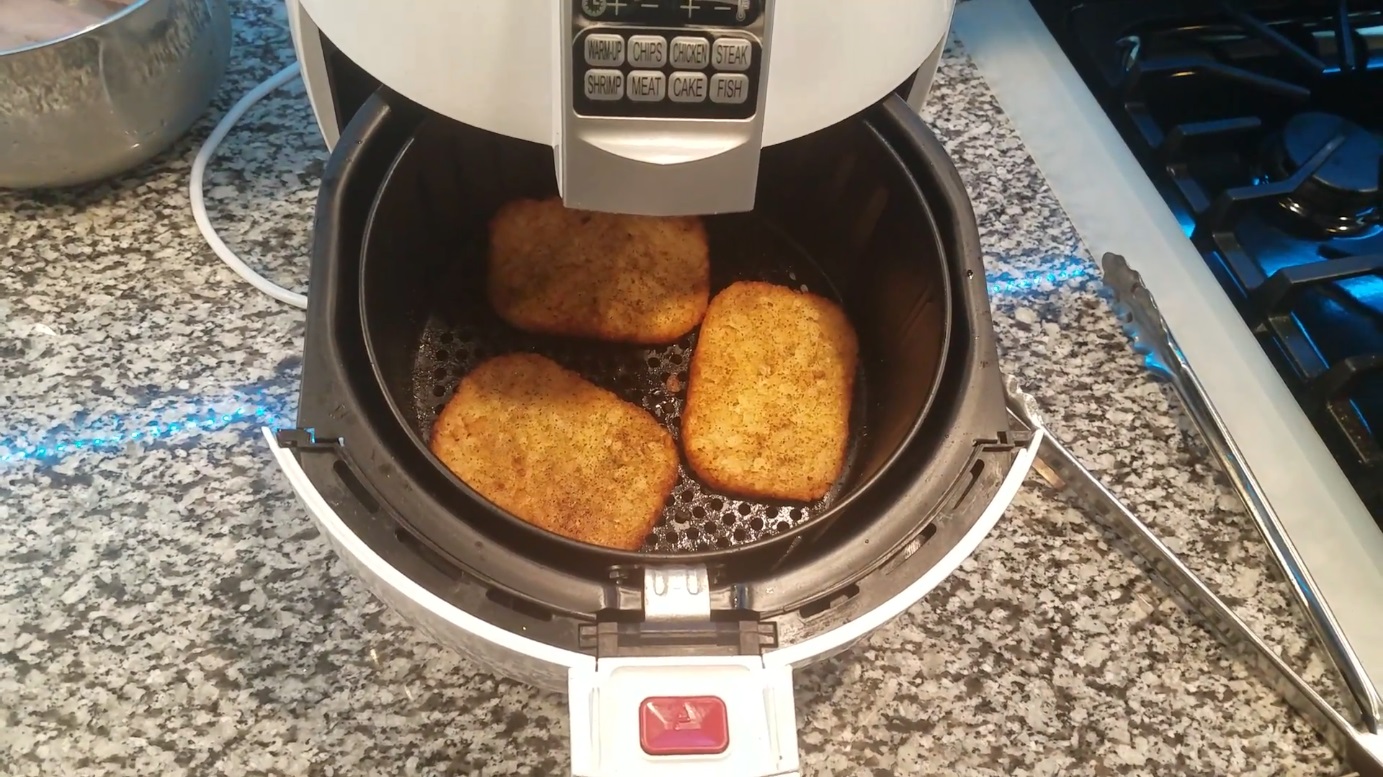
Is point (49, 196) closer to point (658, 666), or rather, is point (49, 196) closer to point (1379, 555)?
point (658, 666)

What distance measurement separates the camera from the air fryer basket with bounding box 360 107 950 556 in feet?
1.64

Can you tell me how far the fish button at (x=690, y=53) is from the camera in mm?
340

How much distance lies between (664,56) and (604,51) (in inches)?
0.9

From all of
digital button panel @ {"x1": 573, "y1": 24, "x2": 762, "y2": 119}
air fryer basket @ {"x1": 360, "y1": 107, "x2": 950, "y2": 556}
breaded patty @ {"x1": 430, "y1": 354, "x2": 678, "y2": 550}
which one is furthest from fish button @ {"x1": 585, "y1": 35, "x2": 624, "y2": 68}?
breaded patty @ {"x1": 430, "y1": 354, "x2": 678, "y2": 550}

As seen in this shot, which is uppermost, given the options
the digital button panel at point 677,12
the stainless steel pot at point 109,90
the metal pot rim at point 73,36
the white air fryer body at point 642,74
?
the digital button panel at point 677,12

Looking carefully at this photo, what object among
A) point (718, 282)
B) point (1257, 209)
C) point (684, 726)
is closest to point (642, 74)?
point (684, 726)

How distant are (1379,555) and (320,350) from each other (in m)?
0.62

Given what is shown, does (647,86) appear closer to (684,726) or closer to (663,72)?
(663,72)

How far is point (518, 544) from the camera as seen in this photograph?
0.41 m

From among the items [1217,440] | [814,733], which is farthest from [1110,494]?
[814,733]

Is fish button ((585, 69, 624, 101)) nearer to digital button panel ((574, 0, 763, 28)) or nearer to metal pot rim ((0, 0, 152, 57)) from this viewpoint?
digital button panel ((574, 0, 763, 28))

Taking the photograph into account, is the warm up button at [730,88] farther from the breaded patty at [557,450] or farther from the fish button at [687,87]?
the breaded patty at [557,450]

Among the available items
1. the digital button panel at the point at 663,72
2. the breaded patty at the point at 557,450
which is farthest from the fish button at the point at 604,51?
the breaded patty at the point at 557,450

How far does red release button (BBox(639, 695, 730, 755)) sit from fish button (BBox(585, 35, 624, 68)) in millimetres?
246
